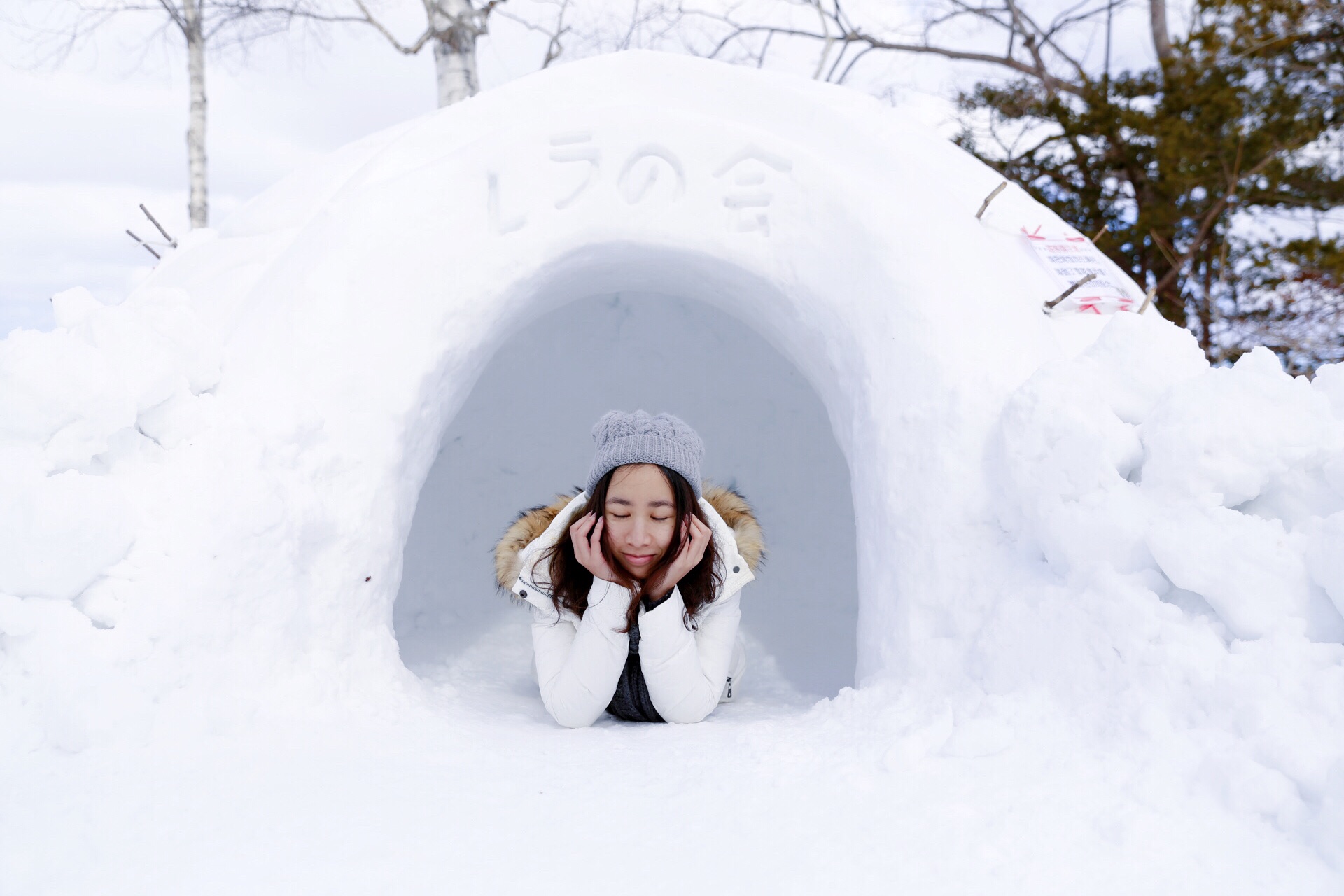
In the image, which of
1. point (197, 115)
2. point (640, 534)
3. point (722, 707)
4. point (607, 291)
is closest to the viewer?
point (640, 534)

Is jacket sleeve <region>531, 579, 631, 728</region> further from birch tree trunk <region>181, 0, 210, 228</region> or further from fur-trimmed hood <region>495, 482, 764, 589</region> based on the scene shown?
birch tree trunk <region>181, 0, 210, 228</region>

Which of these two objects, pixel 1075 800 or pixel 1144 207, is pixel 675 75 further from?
pixel 1144 207

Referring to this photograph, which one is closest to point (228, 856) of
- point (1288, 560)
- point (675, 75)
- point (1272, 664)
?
point (1272, 664)

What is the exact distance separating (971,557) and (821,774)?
57 cm

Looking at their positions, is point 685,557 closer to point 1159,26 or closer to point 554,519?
point 554,519

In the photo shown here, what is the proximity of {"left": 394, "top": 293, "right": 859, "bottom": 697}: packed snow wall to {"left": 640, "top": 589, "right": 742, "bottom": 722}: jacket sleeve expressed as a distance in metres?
1.10

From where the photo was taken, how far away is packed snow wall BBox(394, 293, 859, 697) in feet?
10.1

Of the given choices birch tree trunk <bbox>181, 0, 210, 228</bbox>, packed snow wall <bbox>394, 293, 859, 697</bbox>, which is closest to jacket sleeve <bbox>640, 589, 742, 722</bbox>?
packed snow wall <bbox>394, 293, 859, 697</bbox>

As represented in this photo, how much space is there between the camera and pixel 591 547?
5.59 feet

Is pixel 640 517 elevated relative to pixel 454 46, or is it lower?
lower

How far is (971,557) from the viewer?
1.62 m

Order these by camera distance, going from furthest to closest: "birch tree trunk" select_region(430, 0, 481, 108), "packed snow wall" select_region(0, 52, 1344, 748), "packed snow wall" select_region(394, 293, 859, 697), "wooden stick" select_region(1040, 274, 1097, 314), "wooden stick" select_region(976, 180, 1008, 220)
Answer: "birch tree trunk" select_region(430, 0, 481, 108) < "packed snow wall" select_region(394, 293, 859, 697) < "wooden stick" select_region(976, 180, 1008, 220) < "wooden stick" select_region(1040, 274, 1097, 314) < "packed snow wall" select_region(0, 52, 1344, 748)

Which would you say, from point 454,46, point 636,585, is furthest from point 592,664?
point 454,46

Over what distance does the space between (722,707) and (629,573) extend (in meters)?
0.66
